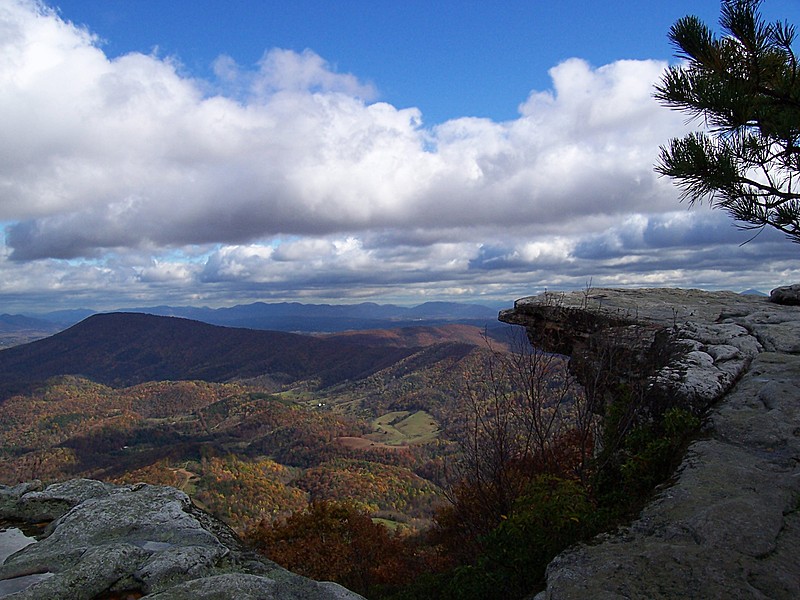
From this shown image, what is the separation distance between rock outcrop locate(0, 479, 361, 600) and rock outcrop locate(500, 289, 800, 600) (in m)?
2.18

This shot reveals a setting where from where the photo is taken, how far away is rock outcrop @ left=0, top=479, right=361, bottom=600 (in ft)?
10.8

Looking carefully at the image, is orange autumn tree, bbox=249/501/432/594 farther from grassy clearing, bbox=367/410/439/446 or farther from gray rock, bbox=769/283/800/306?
grassy clearing, bbox=367/410/439/446

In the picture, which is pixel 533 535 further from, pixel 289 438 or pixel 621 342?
pixel 289 438

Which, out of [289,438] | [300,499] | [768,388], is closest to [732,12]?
[768,388]

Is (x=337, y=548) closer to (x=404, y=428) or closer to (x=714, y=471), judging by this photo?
(x=714, y=471)

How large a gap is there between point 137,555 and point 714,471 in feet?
18.4

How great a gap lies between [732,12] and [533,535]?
638 cm

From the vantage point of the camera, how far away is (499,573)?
15.1ft

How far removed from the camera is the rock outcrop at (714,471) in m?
3.41

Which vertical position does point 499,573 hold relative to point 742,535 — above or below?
below

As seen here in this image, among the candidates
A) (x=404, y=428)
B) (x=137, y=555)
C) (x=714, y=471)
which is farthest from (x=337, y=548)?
(x=404, y=428)

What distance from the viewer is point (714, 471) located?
489cm

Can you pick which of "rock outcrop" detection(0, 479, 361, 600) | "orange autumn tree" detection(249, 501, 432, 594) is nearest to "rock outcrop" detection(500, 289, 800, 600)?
"rock outcrop" detection(0, 479, 361, 600)

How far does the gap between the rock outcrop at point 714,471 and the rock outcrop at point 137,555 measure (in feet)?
7.17
